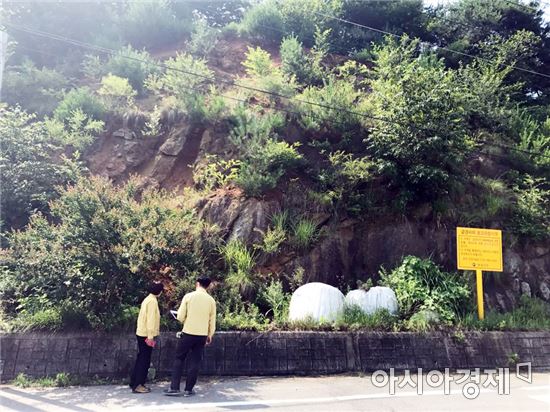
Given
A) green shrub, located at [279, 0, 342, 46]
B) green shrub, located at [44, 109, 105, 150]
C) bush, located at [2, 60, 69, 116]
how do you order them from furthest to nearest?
green shrub, located at [279, 0, 342, 46] → bush, located at [2, 60, 69, 116] → green shrub, located at [44, 109, 105, 150]

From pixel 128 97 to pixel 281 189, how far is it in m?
5.93

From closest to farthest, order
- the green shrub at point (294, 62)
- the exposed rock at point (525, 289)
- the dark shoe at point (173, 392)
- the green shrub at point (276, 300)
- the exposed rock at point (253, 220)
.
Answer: the dark shoe at point (173, 392) < the green shrub at point (276, 300) < the exposed rock at point (253, 220) < the exposed rock at point (525, 289) < the green shrub at point (294, 62)

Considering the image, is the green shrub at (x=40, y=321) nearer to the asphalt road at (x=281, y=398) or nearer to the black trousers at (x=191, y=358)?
the asphalt road at (x=281, y=398)

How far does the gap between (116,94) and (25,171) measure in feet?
13.7

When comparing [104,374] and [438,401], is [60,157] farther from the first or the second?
[438,401]

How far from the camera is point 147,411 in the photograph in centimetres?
503

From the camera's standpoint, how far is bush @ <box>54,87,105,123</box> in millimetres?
12258

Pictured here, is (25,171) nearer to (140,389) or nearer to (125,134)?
(125,134)

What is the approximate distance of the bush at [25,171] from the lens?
9.39 metres

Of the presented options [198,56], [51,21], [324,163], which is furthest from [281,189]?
[51,21]

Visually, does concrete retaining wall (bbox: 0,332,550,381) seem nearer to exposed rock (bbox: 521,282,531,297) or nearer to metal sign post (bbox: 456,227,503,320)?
metal sign post (bbox: 456,227,503,320)

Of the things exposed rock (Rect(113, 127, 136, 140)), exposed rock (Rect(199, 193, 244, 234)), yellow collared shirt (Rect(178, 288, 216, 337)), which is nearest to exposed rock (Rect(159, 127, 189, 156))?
exposed rock (Rect(113, 127, 136, 140))

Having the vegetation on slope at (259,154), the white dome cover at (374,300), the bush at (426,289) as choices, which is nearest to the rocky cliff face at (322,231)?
the vegetation on slope at (259,154)

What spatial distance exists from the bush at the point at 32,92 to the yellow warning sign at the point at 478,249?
12.1 meters
